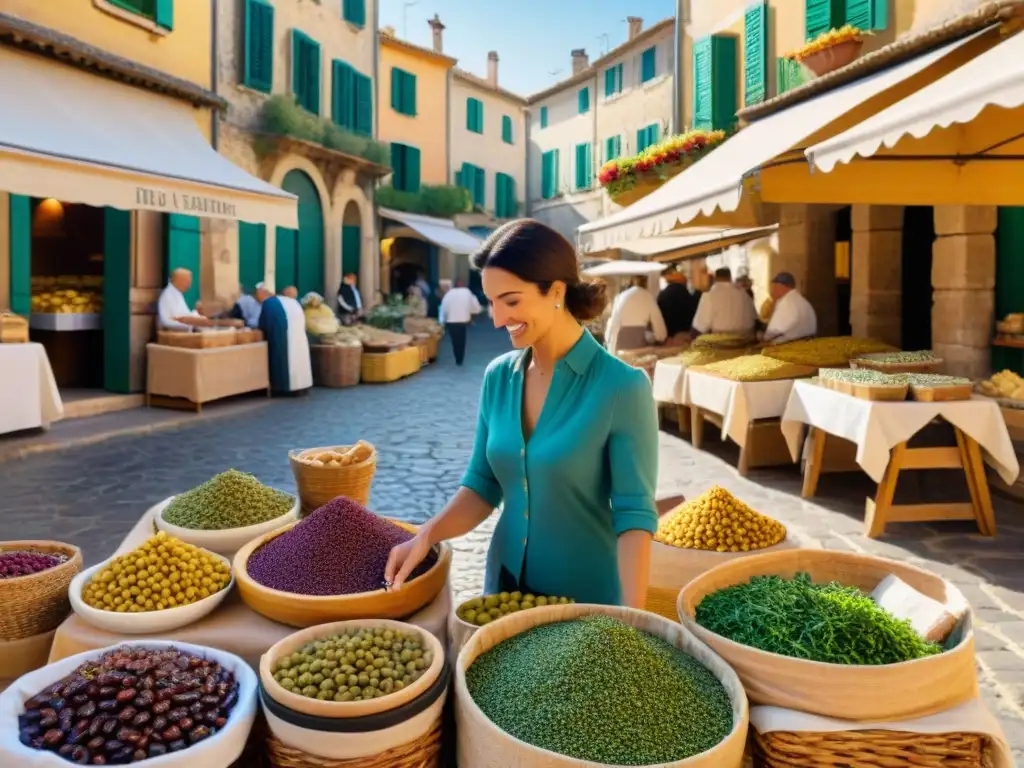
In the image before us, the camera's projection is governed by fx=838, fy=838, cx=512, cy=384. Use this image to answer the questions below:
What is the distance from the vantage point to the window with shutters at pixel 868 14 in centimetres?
938

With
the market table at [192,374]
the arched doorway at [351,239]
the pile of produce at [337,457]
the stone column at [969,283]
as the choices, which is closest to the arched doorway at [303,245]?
the arched doorway at [351,239]

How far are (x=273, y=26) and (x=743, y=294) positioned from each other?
35.8 ft

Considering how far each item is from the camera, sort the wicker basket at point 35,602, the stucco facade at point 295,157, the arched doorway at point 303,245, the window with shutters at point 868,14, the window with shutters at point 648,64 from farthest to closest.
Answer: the window with shutters at point 648,64, the arched doorway at point 303,245, the stucco facade at point 295,157, the window with shutters at point 868,14, the wicker basket at point 35,602

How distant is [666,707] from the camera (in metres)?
1.51

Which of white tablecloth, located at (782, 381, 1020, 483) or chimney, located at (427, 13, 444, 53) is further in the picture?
chimney, located at (427, 13, 444, 53)

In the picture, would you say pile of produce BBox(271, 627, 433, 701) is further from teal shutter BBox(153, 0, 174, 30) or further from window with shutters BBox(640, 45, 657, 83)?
window with shutters BBox(640, 45, 657, 83)

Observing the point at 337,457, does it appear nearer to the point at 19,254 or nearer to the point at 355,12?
the point at 19,254

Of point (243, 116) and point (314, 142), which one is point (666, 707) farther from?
point (314, 142)

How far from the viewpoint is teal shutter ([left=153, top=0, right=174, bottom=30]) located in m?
11.4

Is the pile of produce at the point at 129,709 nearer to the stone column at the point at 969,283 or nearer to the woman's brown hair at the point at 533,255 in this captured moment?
the woman's brown hair at the point at 533,255

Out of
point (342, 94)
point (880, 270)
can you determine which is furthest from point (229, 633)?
point (342, 94)

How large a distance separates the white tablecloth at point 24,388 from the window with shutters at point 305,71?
1030cm

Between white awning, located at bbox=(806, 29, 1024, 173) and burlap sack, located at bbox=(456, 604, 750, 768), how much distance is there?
8.92 ft

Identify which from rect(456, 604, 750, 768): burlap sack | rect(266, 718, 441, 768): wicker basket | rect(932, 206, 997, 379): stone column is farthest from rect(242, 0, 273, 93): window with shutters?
rect(266, 718, 441, 768): wicker basket
